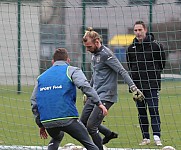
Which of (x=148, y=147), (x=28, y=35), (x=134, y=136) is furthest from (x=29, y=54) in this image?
(x=148, y=147)

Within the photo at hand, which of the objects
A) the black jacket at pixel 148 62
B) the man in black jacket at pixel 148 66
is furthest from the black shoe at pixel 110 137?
the black jacket at pixel 148 62

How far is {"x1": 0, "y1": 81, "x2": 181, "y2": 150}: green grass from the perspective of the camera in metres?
12.0

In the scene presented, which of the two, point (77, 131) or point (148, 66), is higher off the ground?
point (148, 66)

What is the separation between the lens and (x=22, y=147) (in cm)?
1090

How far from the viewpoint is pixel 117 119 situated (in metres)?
14.7

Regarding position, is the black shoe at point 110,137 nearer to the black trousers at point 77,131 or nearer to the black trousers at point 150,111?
the black trousers at point 150,111

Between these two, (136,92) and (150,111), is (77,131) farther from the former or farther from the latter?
(150,111)

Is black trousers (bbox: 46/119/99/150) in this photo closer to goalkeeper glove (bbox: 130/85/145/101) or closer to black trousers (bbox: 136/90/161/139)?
goalkeeper glove (bbox: 130/85/145/101)

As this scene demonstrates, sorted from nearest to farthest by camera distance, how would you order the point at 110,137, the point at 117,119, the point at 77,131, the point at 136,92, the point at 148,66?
1. the point at 77,131
2. the point at 136,92
3. the point at 110,137
4. the point at 148,66
5. the point at 117,119

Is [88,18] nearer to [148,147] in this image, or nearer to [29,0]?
[29,0]

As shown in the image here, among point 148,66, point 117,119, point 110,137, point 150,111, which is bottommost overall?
point 117,119

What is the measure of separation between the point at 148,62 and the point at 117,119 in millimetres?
3562

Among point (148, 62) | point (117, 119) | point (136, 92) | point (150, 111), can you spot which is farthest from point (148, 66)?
point (117, 119)

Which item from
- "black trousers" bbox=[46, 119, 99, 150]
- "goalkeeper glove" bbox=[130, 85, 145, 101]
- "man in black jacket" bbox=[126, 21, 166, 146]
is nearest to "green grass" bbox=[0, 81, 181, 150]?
"man in black jacket" bbox=[126, 21, 166, 146]
